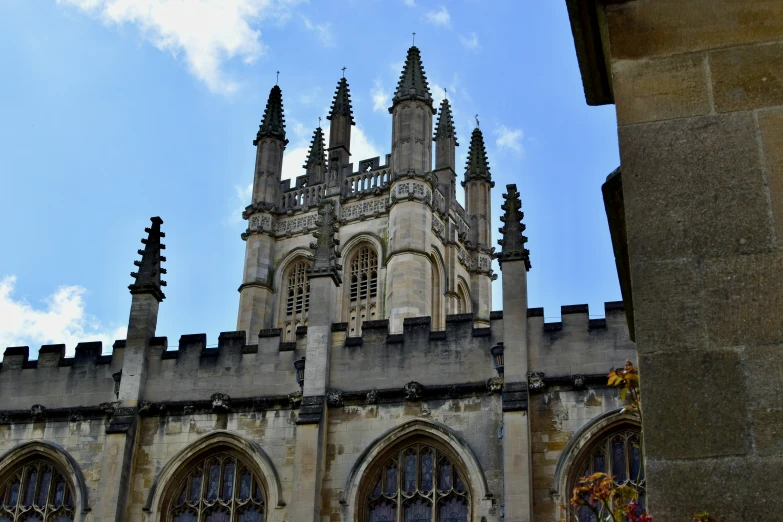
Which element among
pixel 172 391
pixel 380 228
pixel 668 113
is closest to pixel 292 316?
pixel 380 228

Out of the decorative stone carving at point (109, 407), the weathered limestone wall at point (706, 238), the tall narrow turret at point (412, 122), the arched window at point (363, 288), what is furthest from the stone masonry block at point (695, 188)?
the tall narrow turret at point (412, 122)

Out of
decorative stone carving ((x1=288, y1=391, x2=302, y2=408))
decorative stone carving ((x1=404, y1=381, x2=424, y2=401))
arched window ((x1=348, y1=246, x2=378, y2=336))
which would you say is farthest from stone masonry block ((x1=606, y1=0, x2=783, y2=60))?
arched window ((x1=348, y1=246, x2=378, y2=336))

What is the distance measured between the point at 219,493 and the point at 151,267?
15.6ft

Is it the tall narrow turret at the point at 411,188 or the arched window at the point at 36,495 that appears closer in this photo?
the arched window at the point at 36,495

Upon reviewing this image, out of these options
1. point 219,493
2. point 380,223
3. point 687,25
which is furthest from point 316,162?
point 687,25

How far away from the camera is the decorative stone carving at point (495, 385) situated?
57.2ft

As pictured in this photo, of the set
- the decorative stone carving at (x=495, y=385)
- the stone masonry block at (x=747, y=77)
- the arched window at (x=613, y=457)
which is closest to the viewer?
the stone masonry block at (x=747, y=77)

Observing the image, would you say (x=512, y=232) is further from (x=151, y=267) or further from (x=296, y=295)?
(x=296, y=295)

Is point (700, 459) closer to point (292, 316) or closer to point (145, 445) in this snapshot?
point (145, 445)

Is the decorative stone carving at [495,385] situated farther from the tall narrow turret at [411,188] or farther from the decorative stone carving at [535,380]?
the tall narrow turret at [411,188]

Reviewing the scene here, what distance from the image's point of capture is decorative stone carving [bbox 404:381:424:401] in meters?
17.8

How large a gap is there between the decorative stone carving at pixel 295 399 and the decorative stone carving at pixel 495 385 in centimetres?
331

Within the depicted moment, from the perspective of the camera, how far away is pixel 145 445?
1884 cm

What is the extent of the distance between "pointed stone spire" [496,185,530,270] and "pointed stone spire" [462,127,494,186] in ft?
92.3
